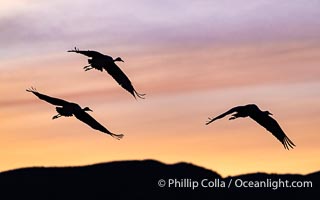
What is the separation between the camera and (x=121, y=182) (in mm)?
164625

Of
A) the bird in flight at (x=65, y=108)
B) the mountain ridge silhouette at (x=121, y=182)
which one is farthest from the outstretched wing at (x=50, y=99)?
the mountain ridge silhouette at (x=121, y=182)

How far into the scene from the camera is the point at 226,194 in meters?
165

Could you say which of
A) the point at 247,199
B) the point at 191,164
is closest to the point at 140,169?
the point at 191,164

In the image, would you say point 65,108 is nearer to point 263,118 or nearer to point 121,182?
point 263,118

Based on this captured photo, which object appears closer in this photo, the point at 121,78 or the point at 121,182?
the point at 121,78

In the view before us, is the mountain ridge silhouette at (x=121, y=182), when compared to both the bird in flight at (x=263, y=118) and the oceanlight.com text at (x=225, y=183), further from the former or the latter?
the bird in flight at (x=263, y=118)

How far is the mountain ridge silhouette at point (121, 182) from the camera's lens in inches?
6240

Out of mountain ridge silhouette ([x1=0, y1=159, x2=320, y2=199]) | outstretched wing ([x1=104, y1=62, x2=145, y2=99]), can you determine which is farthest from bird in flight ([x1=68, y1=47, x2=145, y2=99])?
mountain ridge silhouette ([x1=0, y1=159, x2=320, y2=199])

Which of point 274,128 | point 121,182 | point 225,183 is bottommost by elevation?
point 274,128

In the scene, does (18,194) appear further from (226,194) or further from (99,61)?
(99,61)

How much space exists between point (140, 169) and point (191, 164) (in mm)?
10827

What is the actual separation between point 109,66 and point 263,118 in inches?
295

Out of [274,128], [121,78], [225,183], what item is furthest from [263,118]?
[225,183]

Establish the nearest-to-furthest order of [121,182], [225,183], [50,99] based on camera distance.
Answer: [50,99] < [121,182] < [225,183]
